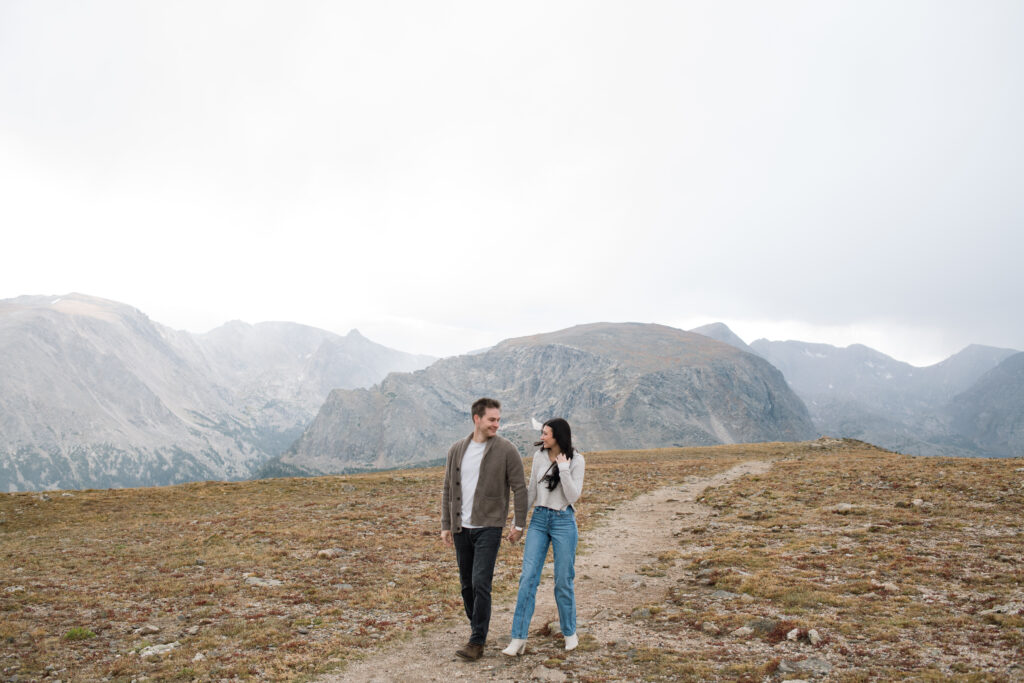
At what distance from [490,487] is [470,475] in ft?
1.71

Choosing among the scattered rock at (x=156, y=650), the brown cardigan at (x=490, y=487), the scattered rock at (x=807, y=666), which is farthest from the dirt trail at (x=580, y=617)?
the scattered rock at (x=156, y=650)

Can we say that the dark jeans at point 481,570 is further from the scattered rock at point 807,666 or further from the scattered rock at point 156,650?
the scattered rock at point 156,650

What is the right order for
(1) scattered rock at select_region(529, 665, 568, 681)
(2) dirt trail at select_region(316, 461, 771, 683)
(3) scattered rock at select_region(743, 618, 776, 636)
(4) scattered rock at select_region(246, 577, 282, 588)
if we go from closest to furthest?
(1) scattered rock at select_region(529, 665, 568, 681)
(2) dirt trail at select_region(316, 461, 771, 683)
(3) scattered rock at select_region(743, 618, 776, 636)
(4) scattered rock at select_region(246, 577, 282, 588)

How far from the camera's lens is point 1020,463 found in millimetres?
33969

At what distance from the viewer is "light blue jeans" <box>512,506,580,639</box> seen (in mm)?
10438

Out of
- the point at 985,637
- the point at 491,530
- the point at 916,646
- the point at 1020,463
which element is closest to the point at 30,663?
the point at 491,530

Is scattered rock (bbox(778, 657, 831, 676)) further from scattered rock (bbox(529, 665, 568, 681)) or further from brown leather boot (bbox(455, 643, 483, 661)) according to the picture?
brown leather boot (bbox(455, 643, 483, 661))

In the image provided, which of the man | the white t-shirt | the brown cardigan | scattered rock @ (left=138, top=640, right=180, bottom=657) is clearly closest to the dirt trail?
the man

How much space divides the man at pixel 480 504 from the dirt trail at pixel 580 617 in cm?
77

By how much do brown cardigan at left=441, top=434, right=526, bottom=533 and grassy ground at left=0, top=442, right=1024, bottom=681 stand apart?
116 inches

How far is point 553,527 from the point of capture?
10602mm

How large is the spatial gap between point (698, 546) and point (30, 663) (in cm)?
1978

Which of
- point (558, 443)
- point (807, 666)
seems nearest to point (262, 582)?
point (558, 443)

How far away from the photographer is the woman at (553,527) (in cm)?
1039
